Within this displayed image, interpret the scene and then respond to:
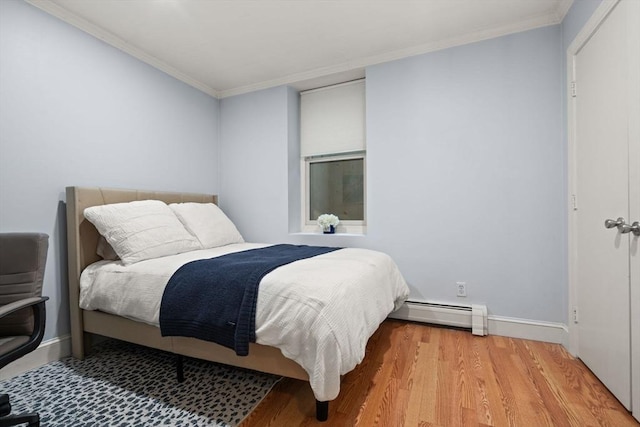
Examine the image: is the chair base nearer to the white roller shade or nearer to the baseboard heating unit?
the baseboard heating unit

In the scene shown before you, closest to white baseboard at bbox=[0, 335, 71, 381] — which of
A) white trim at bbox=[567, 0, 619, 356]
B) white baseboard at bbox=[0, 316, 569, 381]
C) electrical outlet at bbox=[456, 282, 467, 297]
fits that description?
white baseboard at bbox=[0, 316, 569, 381]

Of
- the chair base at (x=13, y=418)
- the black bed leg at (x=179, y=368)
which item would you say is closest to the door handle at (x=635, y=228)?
the black bed leg at (x=179, y=368)

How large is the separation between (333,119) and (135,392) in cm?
302

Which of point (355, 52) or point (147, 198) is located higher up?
point (355, 52)

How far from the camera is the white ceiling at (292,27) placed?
2195 mm

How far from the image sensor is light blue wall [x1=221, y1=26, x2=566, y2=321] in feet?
7.71

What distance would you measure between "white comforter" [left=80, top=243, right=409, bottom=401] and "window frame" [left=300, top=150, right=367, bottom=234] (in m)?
1.17

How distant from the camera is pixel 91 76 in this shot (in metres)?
2.40

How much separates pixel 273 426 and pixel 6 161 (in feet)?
7.73

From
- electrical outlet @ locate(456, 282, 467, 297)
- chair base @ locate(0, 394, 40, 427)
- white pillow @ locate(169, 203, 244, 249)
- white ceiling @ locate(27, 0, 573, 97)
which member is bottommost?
chair base @ locate(0, 394, 40, 427)

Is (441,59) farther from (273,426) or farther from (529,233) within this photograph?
(273,426)

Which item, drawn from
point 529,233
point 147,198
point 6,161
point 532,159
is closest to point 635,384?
point 529,233

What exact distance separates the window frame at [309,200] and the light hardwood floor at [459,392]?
1.38m

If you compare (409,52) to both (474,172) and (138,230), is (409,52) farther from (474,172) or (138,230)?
(138,230)
